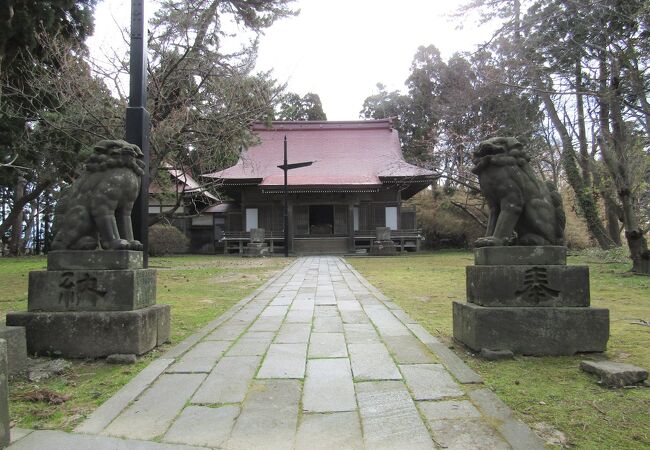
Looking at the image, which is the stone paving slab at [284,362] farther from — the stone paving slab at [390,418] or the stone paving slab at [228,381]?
the stone paving slab at [390,418]

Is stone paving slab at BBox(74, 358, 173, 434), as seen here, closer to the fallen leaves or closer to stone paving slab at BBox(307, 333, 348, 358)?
the fallen leaves

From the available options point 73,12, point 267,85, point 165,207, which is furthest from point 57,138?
point 165,207

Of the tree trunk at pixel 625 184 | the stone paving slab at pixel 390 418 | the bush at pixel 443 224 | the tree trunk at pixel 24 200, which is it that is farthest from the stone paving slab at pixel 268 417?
the bush at pixel 443 224

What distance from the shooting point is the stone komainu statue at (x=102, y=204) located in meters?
3.57

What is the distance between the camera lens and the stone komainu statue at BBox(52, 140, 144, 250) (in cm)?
357

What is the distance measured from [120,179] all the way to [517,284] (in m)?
3.38

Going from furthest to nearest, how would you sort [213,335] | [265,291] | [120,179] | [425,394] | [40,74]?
[40,74]
[265,291]
[213,335]
[120,179]
[425,394]

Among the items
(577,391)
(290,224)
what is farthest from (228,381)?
(290,224)

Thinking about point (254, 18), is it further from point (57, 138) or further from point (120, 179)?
point (120, 179)

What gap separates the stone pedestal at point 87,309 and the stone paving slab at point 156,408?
0.68 m

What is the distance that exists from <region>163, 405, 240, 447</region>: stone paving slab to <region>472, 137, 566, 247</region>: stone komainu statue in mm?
2452

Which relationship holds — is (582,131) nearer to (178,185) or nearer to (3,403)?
(178,185)

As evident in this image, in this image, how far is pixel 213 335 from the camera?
419 centimetres

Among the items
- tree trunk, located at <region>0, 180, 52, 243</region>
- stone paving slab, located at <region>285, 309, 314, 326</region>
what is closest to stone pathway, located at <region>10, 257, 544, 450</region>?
stone paving slab, located at <region>285, 309, 314, 326</region>
